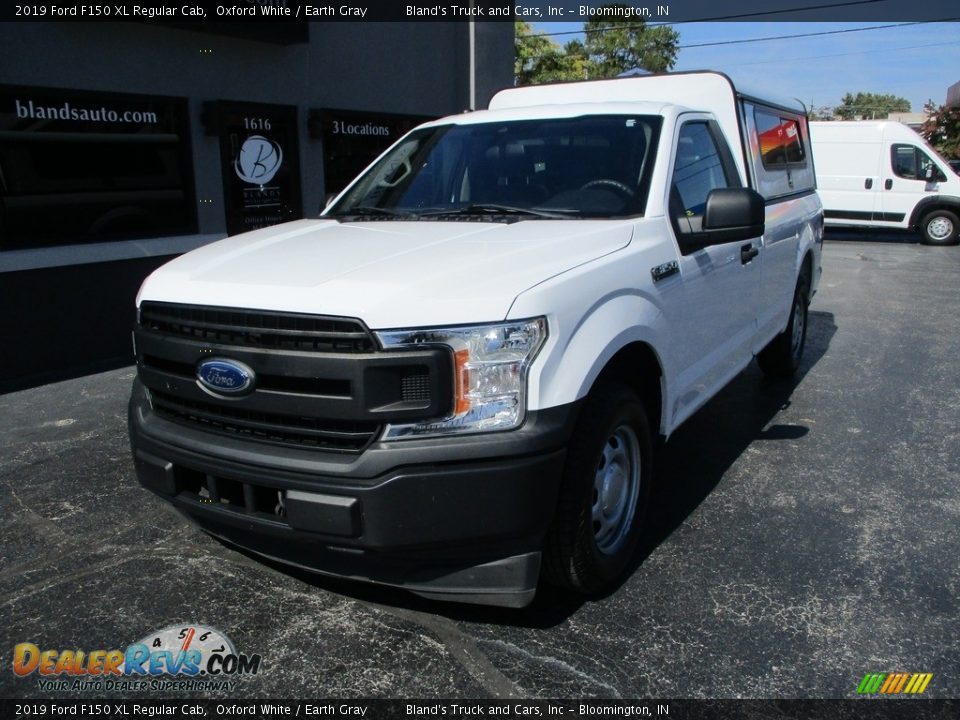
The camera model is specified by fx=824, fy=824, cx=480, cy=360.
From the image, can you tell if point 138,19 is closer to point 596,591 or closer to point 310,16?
point 310,16

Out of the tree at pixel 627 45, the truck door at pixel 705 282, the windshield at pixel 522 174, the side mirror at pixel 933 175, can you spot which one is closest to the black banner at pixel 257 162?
the windshield at pixel 522 174

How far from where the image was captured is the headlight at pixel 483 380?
2.54m

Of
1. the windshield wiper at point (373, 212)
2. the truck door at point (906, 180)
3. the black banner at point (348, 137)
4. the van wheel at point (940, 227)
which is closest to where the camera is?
the windshield wiper at point (373, 212)

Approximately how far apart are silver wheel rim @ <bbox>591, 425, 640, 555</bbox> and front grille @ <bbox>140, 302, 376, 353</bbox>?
107cm

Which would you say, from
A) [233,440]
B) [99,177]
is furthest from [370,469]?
[99,177]

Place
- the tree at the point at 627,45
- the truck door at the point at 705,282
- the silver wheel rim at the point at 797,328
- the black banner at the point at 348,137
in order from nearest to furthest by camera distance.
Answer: the truck door at the point at 705,282 → the silver wheel rim at the point at 797,328 → the black banner at the point at 348,137 → the tree at the point at 627,45

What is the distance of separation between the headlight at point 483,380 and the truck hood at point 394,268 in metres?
0.05

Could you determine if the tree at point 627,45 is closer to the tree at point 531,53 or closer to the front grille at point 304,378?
the tree at point 531,53

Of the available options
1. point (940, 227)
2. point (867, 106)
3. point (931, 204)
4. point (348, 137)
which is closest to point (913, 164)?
point (931, 204)

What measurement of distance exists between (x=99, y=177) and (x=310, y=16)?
3.17 meters

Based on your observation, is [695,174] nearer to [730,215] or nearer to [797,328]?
[730,215]

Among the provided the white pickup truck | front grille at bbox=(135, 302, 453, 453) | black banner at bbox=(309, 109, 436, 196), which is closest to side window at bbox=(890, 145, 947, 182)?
black banner at bbox=(309, 109, 436, 196)

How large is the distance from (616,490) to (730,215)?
132 centimetres

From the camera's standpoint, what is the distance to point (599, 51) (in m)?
54.3
